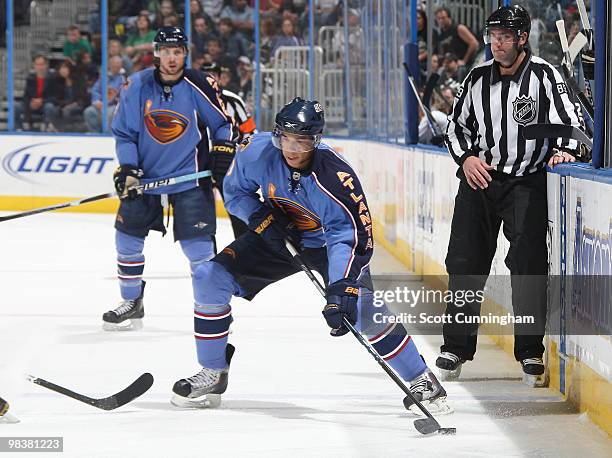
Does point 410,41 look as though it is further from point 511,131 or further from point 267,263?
point 267,263

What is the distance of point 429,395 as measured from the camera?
3.91 meters

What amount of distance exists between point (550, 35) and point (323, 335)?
1.55 m

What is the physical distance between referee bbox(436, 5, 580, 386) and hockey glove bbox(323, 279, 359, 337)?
2.81 feet

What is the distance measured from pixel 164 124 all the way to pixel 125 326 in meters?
0.89

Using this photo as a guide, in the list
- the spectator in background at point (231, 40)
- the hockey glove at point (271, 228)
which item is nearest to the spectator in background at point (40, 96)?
the spectator in background at point (231, 40)

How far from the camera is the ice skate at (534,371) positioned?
4328 mm

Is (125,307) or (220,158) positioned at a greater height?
(220,158)

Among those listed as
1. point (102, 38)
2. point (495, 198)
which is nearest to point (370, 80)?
point (102, 38)

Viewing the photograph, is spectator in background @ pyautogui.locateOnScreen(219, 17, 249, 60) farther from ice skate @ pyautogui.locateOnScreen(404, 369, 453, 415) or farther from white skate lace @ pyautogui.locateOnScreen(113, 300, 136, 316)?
ice skate @ pyautogui.locateOnScreen(404, 369, 453, 415)

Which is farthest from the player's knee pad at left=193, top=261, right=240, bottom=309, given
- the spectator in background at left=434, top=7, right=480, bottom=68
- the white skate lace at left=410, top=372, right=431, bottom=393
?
the spectator in background at left=434, top=7, right=480, bottom=68

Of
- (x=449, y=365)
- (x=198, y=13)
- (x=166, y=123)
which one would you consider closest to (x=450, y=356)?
(x=449, y=365)

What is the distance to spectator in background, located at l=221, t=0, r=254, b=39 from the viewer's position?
11.9 m

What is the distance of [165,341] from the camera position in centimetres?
535

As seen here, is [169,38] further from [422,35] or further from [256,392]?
[422,35]
